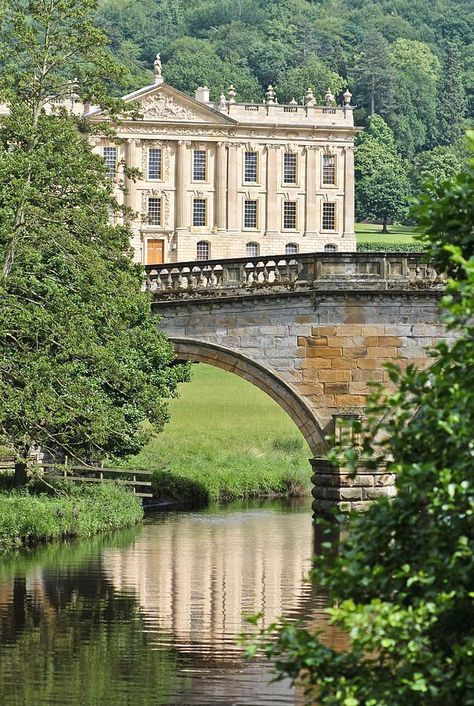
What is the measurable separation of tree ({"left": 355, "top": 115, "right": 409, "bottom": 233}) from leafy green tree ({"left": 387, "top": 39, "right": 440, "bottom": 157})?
21945mm

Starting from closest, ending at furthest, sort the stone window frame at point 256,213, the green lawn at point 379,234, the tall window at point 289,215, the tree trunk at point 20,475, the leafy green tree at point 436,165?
the tree trunk at point 20,475, the stone window frame at point 256,213, the tall window at point 289,215, the green lawn at point 379,234, the leafy green tree at point 436,165

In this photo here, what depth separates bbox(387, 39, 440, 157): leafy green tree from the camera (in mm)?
178375

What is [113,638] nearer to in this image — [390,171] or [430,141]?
[390,171]

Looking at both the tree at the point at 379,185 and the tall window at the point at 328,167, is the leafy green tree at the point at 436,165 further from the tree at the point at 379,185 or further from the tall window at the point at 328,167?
the tall window at the point at 328,167

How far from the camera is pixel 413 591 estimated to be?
14242 mm

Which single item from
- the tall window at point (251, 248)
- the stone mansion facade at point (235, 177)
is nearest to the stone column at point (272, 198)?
the stone mansion facade at point (235, 177)

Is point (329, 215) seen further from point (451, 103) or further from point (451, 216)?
point (451, 216)

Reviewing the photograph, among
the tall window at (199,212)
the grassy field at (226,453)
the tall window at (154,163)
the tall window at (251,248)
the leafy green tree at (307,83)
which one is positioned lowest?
the grassy field at (226,453)

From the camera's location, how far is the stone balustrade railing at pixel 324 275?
4131 centimetres

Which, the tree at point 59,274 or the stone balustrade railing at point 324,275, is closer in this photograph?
the tree at point 59,274

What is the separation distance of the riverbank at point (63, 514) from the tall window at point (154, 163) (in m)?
71.2

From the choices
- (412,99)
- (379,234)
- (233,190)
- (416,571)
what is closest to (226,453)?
(416,571)

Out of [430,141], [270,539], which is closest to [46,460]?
[270,539]

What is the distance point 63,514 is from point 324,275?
8.28 m
